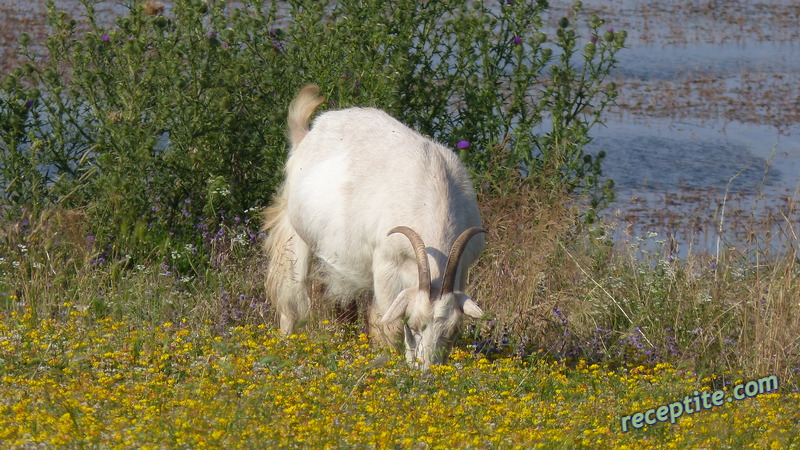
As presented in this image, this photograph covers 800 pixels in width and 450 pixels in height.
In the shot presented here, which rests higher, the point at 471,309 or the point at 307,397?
the point at 471,309

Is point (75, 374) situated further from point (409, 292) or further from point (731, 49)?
point (731, 49)

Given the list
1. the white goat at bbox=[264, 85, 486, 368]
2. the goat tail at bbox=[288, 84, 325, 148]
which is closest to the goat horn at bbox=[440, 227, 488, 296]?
the white goat at bbox=[264, 85, 486, 368]

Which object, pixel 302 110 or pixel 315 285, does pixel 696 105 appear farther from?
pixel 315 285

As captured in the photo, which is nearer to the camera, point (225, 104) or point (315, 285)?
point (315, 285)

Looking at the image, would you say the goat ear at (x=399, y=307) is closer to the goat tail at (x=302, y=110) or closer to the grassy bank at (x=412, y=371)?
the grassy bank at (x=412, y=371)

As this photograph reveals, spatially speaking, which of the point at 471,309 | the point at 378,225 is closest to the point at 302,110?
the point at 378,225

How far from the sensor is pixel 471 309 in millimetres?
5973

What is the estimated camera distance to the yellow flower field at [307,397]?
4.50 m

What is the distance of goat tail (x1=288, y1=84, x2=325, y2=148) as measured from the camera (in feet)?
25.2

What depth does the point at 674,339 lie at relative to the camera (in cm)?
712

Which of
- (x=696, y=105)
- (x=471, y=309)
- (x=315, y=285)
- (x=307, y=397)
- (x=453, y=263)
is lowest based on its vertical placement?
(x=696, y=105)

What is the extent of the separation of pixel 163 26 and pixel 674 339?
148 inches

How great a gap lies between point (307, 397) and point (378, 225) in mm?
1536

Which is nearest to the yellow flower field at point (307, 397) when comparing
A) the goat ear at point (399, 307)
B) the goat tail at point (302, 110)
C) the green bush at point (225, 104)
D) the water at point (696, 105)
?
the goat ear at point (399, 307)
